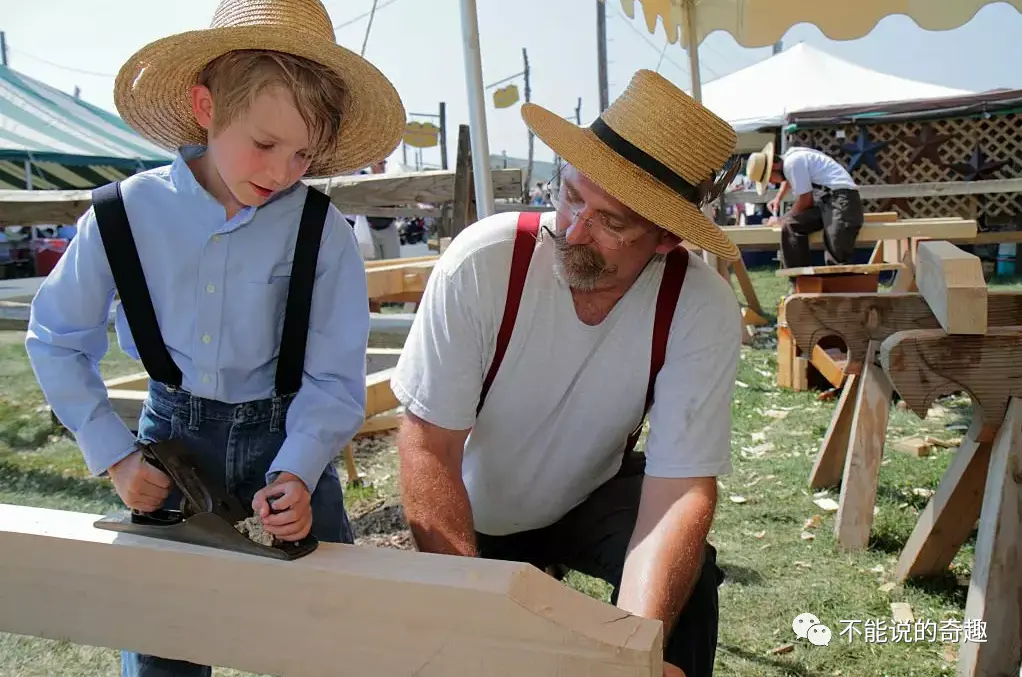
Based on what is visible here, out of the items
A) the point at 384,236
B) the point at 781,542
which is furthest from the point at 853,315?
the point at 384,236

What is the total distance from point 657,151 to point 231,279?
0.90 meters

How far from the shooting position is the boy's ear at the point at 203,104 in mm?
1620

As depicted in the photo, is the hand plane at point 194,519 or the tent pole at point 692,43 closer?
the hand plane at point 194,519

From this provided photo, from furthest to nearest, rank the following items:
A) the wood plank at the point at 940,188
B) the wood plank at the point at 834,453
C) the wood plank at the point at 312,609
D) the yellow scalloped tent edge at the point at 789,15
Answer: the wood plank at the point at 940,188
the yellow scalloped tent edge at the point at 789,15
the wood plank at the point at 834,453
the wood plank at the point at 312,609

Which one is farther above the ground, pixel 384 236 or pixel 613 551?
pixel 384 236

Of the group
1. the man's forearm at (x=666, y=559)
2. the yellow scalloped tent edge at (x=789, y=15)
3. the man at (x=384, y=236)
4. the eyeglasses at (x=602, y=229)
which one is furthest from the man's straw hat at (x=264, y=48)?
the man at (x=384, y=236)

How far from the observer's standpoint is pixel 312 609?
100cm

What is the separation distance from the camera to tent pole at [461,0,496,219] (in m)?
3.25

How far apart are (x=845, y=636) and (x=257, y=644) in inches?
83.0

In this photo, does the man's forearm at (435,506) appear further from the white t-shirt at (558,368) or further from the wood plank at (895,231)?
the wood plank at (895,231)

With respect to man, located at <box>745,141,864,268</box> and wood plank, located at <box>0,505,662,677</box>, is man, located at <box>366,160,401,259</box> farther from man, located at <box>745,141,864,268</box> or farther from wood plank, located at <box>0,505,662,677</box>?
wood plank, located at <box>0,505,662,677</box>

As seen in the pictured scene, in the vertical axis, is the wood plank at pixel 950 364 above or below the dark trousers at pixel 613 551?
above

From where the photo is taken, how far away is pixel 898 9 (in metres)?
4.92

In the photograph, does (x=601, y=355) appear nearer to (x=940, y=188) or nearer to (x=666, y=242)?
(x=666, y=242)
